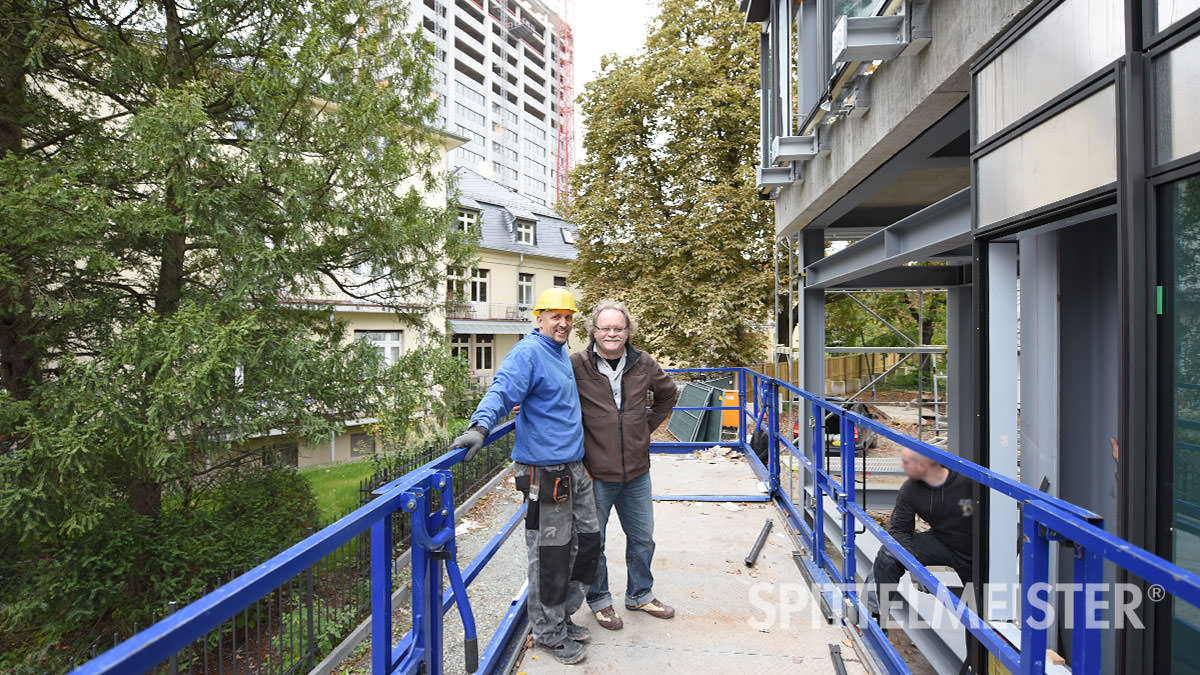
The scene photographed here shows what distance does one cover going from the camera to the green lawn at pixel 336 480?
47.5 feet

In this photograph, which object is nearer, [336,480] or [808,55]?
[808,55]

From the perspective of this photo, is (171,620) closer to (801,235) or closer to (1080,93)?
(1080,93)

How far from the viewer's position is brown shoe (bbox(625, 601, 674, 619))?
3344 millimetres

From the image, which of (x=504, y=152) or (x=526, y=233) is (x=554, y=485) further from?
(x=504, y=152)

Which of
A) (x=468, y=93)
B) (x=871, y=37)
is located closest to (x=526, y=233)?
(x=871, y=37)

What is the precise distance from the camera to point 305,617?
5.25 meters

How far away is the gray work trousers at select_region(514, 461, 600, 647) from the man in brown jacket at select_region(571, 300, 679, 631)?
12cm

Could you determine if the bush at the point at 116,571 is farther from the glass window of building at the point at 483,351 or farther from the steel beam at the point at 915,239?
the glass window of building at the point at 483,351

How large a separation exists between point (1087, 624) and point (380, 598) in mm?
1774

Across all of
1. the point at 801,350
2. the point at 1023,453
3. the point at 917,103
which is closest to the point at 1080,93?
the point at 917,103

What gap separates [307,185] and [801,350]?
19.0 ft

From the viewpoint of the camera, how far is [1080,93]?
2209 mm

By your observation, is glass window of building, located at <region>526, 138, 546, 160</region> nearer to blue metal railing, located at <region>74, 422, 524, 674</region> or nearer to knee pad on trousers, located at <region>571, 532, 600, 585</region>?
knee pad on trousers, located at <region>571, 532, 600, 585</region>

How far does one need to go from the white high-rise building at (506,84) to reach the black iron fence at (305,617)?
44.9 meters
